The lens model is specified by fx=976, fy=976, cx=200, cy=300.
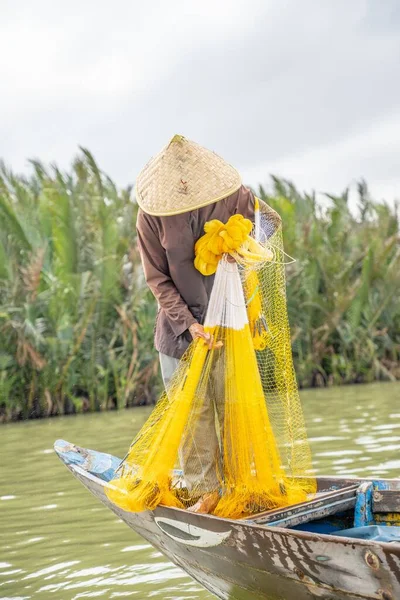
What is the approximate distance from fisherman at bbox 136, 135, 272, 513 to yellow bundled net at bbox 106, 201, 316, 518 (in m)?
0.05

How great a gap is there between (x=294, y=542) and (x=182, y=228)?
1.58 m

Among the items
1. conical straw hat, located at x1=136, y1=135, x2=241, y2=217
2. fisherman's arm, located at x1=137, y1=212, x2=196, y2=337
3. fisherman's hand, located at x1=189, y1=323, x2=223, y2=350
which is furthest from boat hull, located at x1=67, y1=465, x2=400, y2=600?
conical straw hat, located at x1=136, y1=135, x2=241, y2=217

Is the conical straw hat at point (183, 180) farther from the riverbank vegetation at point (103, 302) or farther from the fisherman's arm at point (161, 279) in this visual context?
the riverbank vegetation at point (103, 302)

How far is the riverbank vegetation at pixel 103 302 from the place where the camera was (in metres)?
12.2

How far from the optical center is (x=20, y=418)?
480 inches

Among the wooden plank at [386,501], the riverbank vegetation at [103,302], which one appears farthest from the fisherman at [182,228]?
the riverbank vegetation at [103,302]

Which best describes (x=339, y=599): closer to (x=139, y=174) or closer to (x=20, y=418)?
(x=139, y=174)

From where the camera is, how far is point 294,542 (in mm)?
3773

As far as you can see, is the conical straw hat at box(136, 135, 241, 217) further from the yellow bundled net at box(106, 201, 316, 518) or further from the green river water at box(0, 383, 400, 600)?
the green river water at box(0, 383, 400, 600)

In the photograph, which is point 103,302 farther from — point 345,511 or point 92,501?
point 345,511

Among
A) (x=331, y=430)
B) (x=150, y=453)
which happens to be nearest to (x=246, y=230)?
(x=150, y=453)

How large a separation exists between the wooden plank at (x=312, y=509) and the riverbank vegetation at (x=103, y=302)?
7661mm

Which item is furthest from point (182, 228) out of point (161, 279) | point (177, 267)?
point (161, 279)

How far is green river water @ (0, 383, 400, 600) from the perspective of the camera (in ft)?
17.5
